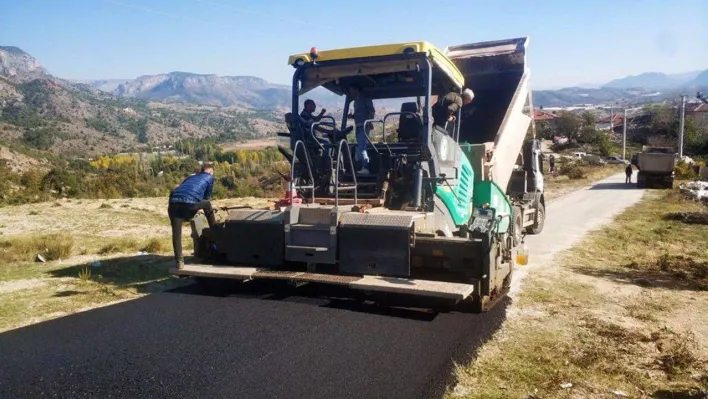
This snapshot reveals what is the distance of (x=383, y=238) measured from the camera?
223 inches

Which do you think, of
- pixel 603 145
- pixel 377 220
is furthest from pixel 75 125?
pixel 377 220

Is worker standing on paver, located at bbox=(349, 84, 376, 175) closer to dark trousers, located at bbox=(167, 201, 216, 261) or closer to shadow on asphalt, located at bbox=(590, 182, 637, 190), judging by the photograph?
dark trousers, located at bbox=(167, 201, 216, 261)

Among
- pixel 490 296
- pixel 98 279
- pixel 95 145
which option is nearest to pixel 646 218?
pixel 490 296

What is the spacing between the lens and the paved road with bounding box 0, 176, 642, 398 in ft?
13.2

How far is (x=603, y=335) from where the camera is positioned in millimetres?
5395

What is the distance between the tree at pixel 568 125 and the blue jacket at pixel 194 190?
65.5 metres

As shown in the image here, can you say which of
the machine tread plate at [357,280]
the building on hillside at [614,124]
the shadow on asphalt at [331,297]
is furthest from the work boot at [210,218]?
the building on hillside at [614,124]

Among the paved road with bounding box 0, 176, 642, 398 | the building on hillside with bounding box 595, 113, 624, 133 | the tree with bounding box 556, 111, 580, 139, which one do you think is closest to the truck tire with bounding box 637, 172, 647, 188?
the paved road with bounding box 0, 176, 642, 398

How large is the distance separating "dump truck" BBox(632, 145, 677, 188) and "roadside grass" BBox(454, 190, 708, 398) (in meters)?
19.7

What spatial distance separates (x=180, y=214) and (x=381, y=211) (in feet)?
7.68

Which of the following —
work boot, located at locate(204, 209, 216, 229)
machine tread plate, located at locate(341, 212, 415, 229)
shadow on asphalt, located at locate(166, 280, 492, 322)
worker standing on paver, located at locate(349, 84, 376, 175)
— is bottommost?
shadow on asphalt, located at locate(166, 280, 492, 322)

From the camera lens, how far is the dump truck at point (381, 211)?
5.66 meters

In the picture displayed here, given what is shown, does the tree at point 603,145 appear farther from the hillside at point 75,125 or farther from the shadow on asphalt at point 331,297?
the shadow on asphalt at point 331,297

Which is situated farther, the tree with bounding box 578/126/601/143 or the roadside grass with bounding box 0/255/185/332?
the tree with bounding box 578/126/601/143
